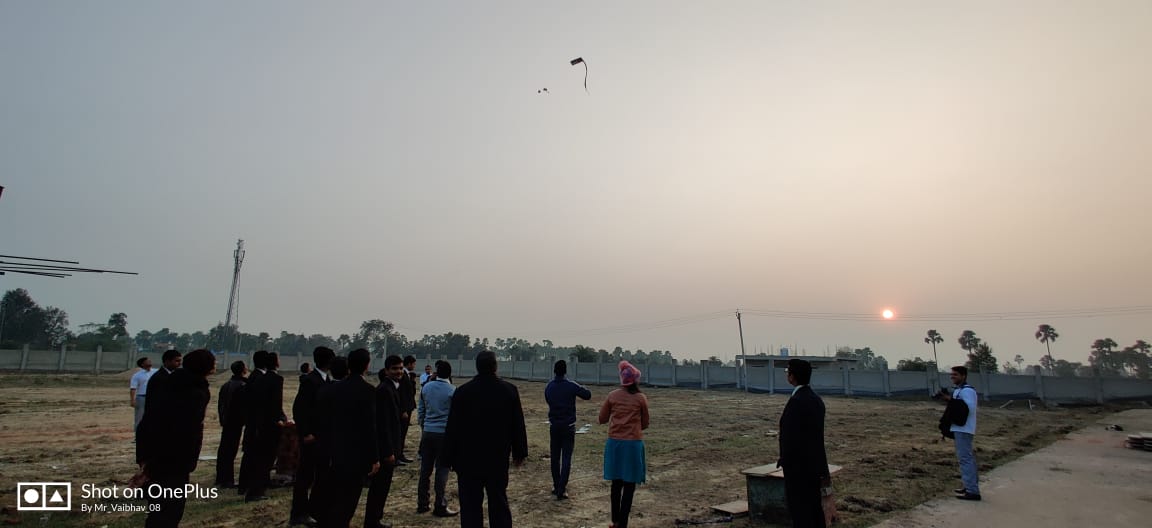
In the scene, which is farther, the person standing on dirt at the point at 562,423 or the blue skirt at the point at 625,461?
the person standing on dirt at the point at 562,423

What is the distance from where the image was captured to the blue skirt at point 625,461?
19.4ft

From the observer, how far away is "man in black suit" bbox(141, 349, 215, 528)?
4.71m

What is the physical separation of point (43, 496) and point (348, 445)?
5.53m

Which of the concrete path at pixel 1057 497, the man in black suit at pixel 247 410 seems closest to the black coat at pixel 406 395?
the man in black suit at pixel 247 410

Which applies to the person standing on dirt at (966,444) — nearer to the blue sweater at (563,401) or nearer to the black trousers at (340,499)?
the blue sweater at (563,401)

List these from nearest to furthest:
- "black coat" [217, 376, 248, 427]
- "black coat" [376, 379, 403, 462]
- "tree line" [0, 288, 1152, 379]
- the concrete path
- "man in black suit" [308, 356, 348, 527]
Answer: "man in black suit" [308, 356, 348, 527] → "black coat" [376, 379, 403, 462] → the concrete path → "black coat" [217, 376, 248, 427] → "tree line" [0, 288, 1152, 379]

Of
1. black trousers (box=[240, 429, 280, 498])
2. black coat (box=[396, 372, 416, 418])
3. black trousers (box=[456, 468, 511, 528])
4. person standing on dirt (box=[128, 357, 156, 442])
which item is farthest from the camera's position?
person standing on dirt (box=[128, 357, 156, 442])

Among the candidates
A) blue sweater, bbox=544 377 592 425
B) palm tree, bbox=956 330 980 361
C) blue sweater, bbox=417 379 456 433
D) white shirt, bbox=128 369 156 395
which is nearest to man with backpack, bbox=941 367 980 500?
blue sweater, bbox=544 377 592 425

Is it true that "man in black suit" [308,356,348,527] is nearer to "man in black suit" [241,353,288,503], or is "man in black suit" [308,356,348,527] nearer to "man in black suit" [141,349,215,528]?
"man in black suit" [141,349,215,528]

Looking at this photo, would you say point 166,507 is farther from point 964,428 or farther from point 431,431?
point 964,428

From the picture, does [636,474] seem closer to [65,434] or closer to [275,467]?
[275,467]

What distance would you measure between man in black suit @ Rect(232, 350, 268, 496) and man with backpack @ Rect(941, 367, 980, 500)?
961cm

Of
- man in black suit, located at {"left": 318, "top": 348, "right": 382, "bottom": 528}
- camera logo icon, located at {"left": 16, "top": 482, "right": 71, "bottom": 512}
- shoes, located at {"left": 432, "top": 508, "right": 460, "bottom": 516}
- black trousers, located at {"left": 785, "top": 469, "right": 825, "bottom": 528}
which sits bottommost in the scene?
shoes, located at {"left": 432, "top": 508, "right": 460, "bottom": 516}

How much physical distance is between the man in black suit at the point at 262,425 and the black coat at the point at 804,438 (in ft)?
20.4
